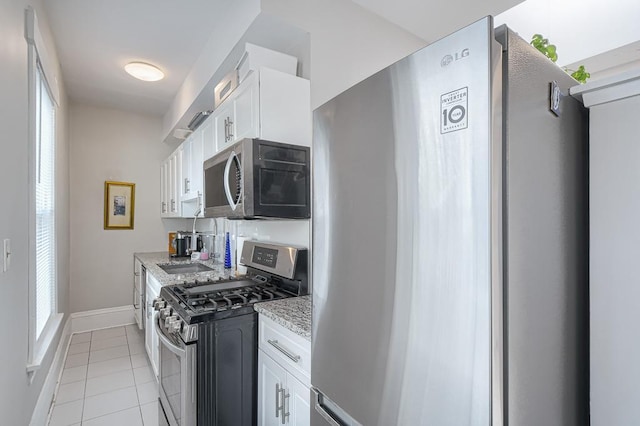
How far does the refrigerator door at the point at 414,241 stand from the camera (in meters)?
0.64

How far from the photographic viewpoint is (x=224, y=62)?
90.6 inches

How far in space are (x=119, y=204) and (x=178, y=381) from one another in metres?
3.33

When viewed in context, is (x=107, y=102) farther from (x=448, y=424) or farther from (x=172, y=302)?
(x=448, y=424)

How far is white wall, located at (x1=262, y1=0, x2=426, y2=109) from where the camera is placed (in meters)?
1.90

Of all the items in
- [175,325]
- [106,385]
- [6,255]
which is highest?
[6,255]

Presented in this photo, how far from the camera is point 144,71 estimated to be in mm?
2951

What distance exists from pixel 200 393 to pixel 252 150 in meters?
1.20

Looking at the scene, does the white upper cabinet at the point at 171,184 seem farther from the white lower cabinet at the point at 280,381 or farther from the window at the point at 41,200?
the white lower cabinet at the point at 280,381

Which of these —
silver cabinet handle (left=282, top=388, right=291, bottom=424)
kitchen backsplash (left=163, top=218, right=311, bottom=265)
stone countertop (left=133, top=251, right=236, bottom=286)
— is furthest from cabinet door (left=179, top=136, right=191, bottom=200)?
silver cabinet handle (left=282, top=388, right=291, bottom=424)

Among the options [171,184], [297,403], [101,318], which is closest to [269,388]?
[297,403]

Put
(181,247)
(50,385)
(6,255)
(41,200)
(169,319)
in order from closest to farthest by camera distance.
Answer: (6,255) < (169,319) < (41,200) < (50,385) < (181,247)

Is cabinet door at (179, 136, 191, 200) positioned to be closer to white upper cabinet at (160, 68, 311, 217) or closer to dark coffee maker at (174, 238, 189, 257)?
dark coffee maker at (174, 238, 189, 257)

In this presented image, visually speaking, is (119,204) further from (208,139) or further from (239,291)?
(239,291)

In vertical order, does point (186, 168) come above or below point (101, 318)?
above
